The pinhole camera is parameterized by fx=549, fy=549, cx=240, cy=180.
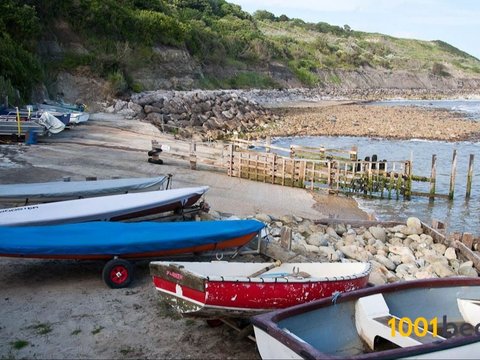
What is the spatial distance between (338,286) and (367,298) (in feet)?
2.73

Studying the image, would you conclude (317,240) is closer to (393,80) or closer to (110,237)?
(110,237)

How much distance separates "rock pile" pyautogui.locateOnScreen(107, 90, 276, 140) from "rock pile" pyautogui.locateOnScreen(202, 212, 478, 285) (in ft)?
68.0

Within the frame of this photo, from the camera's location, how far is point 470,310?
817 cm

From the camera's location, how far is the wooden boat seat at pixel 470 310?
26.6 ft

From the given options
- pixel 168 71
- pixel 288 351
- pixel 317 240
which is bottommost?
pixel 317 240

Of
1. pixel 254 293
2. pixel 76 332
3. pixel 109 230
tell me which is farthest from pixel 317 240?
pixel 76 332

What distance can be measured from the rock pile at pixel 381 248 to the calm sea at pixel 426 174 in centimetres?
410

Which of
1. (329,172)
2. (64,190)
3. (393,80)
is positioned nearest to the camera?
(64,190)

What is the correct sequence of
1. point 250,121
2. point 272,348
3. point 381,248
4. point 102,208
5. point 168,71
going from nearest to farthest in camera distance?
point 272,348
point 102,208
point 381,248
point 250,121
point 168,71

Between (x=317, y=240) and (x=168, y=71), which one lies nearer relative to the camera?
(x=317, y=240)

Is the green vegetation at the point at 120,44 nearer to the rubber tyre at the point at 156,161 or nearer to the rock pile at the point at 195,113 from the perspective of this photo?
the rock pile at the point at 195,113

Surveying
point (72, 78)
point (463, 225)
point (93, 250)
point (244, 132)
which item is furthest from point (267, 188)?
point (72, 78)

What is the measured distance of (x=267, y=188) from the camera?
71.7ft

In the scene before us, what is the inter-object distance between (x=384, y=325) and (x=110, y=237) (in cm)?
511
